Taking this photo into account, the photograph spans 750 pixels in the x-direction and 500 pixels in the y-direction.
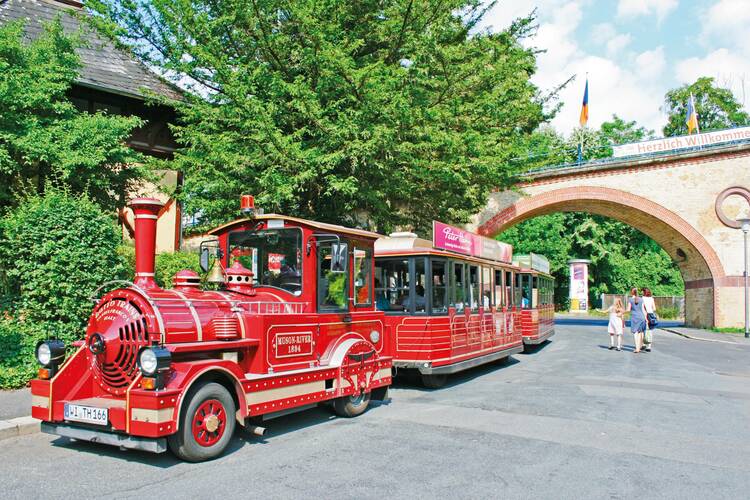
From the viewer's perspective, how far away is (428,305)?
33.4 ft

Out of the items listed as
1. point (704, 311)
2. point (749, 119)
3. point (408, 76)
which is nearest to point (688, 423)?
point (408, 76)

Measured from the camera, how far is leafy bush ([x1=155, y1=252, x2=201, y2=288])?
12492mm

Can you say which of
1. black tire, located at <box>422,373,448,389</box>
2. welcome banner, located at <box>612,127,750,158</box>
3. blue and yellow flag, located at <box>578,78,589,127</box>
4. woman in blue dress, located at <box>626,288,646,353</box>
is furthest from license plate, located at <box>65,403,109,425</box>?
blue and yellow flag, located at <box>578,78,589,127</box>

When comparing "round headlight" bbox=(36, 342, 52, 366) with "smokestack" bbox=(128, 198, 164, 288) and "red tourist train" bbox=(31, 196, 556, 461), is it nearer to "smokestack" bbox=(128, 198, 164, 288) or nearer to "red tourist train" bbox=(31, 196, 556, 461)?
"red tourist train" bbox=(31, 196, 556, 461)

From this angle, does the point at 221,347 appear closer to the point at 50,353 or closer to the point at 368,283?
the point at 50,353

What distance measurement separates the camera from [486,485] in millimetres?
4910

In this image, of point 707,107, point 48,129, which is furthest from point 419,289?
point 707,107

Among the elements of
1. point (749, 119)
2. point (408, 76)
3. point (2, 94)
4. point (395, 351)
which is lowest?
point (395, 351)

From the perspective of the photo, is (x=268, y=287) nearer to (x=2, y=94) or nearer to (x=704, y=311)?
(x=2, y=94)

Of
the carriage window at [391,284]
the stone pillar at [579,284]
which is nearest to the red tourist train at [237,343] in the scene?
the carriage window at [391,284]

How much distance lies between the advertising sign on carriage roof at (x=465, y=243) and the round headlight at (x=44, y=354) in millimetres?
6140

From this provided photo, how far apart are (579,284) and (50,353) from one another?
37.2m

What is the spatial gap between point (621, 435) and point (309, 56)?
8.10 metres

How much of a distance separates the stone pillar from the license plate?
3572 centimetres
